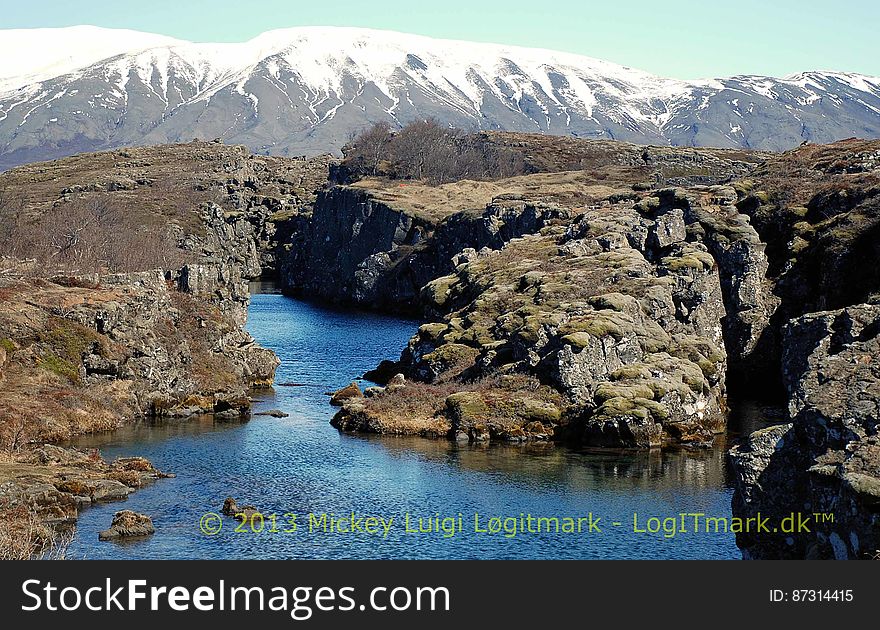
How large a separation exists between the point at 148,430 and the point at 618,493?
40896mm

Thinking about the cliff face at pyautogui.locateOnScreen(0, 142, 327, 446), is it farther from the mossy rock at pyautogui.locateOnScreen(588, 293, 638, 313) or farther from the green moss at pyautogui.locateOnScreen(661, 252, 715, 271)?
the green moss at pyautogui.locateOnScreen(661, 252, 715, 271)

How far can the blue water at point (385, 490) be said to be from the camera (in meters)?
52.9

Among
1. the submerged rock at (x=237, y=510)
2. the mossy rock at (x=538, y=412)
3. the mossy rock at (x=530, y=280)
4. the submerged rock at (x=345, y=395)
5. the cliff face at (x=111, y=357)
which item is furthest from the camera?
the mossy rock at (x=530, y=280)

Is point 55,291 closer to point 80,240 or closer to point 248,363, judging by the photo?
point 248,363

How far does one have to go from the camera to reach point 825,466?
3822cm

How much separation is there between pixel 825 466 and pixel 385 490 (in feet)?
110

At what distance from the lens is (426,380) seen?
100812 millimetres

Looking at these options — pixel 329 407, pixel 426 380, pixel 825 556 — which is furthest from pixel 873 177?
pixel 825 556

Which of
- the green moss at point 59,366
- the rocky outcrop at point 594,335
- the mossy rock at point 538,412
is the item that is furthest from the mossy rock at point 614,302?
the green moss at point 59,366

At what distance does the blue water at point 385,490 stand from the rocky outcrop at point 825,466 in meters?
9.59

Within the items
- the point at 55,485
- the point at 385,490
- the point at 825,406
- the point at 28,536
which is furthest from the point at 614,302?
the point at 28,536

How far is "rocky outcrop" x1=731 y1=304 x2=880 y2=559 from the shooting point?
116 feet

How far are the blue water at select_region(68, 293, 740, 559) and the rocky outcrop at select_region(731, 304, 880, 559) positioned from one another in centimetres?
959

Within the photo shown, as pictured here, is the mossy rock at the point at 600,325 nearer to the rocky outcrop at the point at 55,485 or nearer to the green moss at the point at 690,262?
the green moss at the point at 690,262
